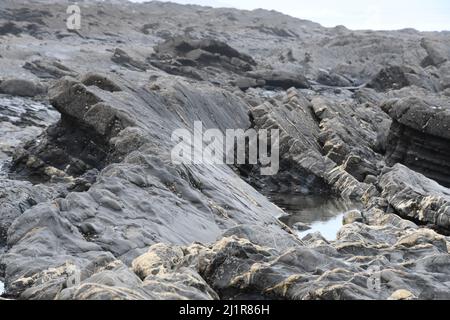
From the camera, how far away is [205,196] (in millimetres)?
22328

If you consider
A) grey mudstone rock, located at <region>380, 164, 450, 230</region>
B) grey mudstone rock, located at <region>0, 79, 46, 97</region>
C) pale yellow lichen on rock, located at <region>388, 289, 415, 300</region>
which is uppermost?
pale yellow lichen on rock, located at <region>388, 289, 415, 300</region>

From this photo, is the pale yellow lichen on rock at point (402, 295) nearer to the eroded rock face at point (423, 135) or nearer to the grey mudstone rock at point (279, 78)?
the eroded rock face at point (423, 135)

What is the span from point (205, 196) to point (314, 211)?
31.4ft

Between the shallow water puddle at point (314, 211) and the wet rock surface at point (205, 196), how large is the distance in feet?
0.52

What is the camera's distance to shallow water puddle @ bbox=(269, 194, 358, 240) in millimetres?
26497

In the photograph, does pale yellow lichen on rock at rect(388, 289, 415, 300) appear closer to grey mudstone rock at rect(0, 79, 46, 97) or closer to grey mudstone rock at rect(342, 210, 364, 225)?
grey mudstone rock at rect(342, 210, 364, 225)

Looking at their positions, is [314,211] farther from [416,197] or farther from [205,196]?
[205,196]

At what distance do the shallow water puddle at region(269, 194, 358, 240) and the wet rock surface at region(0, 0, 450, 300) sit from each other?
0.16 meters

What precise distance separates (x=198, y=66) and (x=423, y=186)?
51817 millimetres

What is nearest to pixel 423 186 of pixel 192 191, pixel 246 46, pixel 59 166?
pixel 192 191


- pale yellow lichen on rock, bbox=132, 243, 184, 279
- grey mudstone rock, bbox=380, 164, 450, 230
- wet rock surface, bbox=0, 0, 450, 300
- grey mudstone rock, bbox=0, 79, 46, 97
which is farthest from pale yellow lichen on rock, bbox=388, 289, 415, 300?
grey mudstone rock, bbox=0, 79, 46, 97

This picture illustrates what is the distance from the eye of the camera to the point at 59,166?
29.0m
